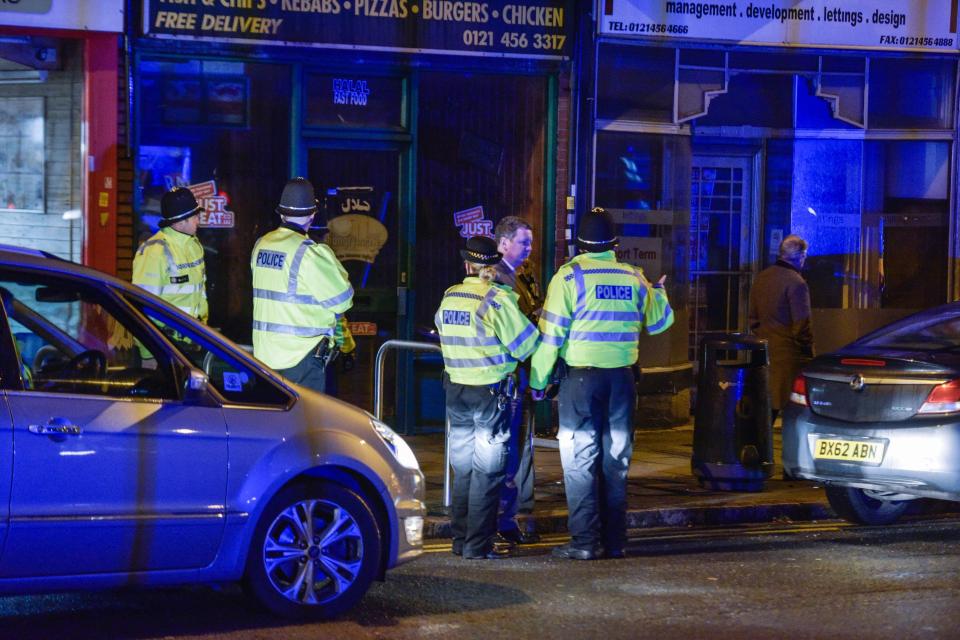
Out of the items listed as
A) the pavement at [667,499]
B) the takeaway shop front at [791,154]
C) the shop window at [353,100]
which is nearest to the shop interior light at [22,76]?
the shop window at [353,100]

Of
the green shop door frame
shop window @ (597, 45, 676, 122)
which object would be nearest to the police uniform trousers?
the green shop door frame

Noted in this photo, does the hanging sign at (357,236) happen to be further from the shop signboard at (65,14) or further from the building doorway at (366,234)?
the shop signboard at (65,14)

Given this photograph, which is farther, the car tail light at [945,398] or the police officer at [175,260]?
the police officer at [175,260]

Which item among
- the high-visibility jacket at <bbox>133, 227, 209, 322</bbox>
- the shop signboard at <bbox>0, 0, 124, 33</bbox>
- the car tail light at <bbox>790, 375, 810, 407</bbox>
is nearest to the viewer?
the car tail light at <bbox>790, 375, 810, 407</bbox>

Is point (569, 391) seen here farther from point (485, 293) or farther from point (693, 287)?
point (693, 287)

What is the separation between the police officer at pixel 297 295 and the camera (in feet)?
30.2

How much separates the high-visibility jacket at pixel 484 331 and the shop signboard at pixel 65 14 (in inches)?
185

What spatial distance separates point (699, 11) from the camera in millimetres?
13953

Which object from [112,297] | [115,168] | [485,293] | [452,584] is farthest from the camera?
[115,168]

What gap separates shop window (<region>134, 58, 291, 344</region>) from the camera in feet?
40.9

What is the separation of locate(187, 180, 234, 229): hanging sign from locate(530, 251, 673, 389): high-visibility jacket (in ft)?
14.9

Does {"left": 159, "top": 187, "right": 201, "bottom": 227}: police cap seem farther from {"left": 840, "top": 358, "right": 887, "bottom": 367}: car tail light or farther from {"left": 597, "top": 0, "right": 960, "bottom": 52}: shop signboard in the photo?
{"left": 597, "top": 0, "right": 960, "bottom": 52}: shop signboard

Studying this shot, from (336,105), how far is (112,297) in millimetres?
6379

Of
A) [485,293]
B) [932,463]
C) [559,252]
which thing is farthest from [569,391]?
[559,252]
